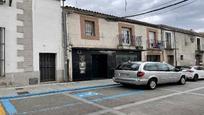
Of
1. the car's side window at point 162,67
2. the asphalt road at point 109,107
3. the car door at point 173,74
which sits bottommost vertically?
the asphalt road at point 109,107

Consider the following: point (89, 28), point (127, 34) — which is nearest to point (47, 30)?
point (89, 28)

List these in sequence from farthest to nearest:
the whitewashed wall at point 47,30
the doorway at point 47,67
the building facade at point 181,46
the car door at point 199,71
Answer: the building facade at point 181,46
the car door at point 199,71
the doorway at point 47,67
the whitewashed wall at point 47,30

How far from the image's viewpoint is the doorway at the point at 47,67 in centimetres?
1371

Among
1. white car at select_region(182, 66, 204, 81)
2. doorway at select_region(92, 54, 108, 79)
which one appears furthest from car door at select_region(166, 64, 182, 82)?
doorway at select_region(92, 54, 108, 79)

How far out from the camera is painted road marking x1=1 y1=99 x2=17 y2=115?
6.79 meters

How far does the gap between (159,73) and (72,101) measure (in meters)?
5.94

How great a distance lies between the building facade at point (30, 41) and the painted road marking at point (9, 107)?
382 cm

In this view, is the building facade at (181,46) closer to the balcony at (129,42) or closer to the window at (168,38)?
the window at (168,38)

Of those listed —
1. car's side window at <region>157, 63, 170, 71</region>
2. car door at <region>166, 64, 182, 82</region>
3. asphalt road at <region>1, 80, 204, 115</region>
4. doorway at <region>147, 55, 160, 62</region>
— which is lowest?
asphalt road at <region>1, 80, 204, 115</region>

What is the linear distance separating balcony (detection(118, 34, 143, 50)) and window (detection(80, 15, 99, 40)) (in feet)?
8.34

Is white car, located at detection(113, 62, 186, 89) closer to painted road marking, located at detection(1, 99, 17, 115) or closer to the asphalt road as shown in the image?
the asphalt road

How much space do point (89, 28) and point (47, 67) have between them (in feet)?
14.4

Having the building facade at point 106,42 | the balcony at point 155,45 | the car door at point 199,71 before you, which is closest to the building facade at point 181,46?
the building facade at point 106,42

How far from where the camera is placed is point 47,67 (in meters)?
14.0
